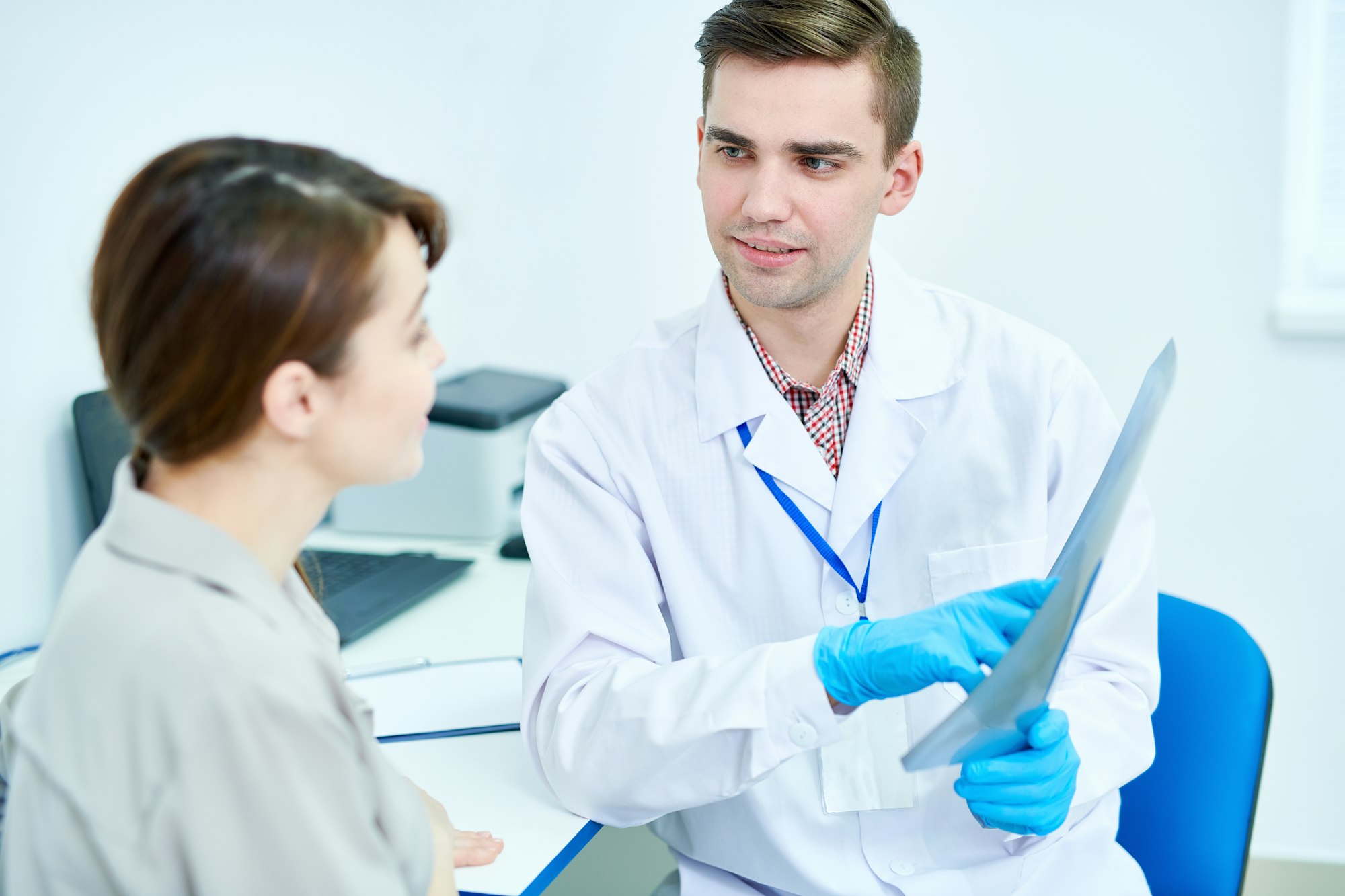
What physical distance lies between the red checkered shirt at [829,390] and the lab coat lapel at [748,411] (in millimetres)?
31

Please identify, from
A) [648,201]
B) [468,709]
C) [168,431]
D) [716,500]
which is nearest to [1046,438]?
[716,500]

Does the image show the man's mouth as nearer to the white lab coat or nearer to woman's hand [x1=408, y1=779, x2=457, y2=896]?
the white lab coat

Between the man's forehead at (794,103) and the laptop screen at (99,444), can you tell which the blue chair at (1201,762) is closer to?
the man's forehead at (794,103)

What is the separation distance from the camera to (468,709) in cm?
136

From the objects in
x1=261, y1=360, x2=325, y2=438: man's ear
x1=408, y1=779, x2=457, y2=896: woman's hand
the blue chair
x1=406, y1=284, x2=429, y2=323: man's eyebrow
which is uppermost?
x1=406, y1=284, x2=429, y2=323: man's eyebrow

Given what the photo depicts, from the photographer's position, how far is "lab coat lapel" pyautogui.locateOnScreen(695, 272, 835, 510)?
128 cm

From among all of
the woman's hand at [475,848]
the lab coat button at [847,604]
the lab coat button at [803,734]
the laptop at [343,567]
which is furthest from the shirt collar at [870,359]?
the laptop at [343,567]

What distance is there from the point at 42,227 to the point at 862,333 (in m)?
1.05

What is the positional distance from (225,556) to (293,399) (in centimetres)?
11

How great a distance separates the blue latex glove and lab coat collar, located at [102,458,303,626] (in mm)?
693

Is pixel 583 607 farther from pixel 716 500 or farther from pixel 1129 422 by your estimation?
pixel 1129 422

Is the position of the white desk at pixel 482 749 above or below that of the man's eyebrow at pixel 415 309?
below


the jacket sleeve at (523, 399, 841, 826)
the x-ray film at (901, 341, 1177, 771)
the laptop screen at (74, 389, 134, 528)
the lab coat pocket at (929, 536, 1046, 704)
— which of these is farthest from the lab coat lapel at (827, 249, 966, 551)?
the laptop screen at (74, 389, 134, 528)

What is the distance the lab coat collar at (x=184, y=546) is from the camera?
0.70m
